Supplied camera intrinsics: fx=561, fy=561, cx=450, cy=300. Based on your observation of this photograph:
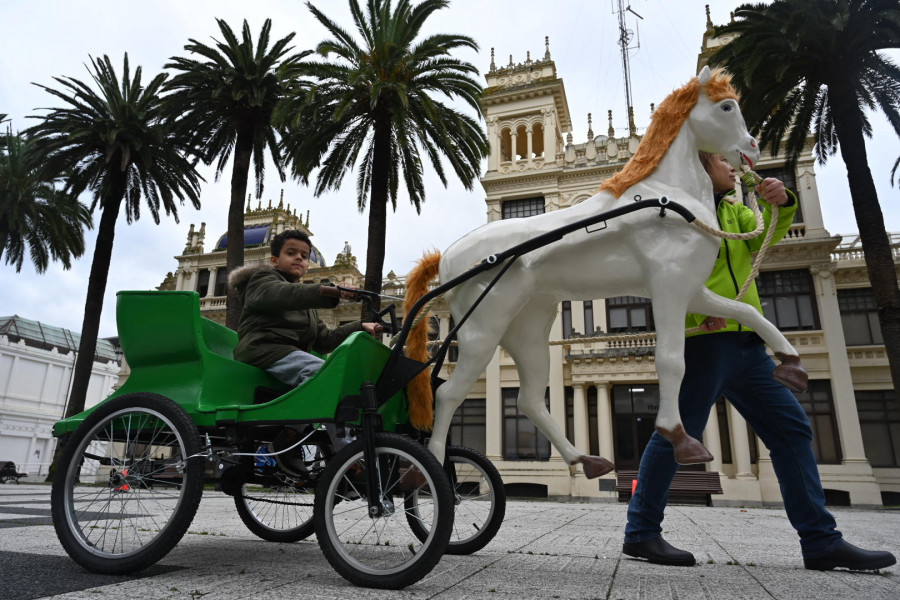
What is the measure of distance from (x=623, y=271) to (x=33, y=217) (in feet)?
101

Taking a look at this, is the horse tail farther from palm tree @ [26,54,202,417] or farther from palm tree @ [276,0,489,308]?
palm tree @ [26,54,202,417]

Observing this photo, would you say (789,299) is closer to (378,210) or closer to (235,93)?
(378,210)

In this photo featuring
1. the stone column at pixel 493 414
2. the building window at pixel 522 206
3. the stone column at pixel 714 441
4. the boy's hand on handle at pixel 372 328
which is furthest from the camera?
the building window at pixel 522 206

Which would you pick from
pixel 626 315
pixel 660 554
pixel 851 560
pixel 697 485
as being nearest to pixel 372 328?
pixel 660 554

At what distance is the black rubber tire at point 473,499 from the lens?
359 centimetres

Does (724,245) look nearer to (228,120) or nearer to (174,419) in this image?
(174,419)

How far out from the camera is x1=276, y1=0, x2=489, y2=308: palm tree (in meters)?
14.8

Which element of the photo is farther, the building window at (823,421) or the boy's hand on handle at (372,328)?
the building window at (823,421)

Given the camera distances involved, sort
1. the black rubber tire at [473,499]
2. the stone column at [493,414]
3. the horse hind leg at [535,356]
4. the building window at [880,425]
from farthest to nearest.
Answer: the stone column at [493,414]
the building window at [880,425]
the black rubber tire at [473,499]
the horse hind leg at [535,356]

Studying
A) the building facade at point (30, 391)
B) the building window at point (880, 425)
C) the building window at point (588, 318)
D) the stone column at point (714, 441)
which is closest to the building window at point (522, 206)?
the building window at point (588, 318)

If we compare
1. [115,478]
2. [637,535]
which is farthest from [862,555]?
[115,478]

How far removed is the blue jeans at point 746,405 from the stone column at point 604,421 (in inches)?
826

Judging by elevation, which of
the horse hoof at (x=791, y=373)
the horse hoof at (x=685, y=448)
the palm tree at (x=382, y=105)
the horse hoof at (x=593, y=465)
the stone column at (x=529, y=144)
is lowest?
the horse hoof at (x=593, y=465)

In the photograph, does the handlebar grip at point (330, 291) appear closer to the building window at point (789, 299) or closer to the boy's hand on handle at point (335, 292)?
the boy's hand on handle at point (335, 292)
